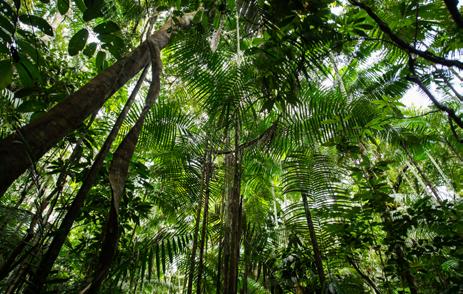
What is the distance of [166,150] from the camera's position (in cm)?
338

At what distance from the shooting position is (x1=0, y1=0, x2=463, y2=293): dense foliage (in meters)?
1.12

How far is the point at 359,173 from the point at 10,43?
2.27 meters

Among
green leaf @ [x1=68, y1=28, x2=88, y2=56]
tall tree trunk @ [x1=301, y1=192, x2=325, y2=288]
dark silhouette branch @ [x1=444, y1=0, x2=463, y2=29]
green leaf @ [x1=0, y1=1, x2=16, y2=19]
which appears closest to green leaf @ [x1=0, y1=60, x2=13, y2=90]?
green leaf @ [x1=0, y1=1, x2=16, y2=19]

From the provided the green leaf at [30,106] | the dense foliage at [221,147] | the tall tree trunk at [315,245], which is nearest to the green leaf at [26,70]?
the dense foliage at [221,147]

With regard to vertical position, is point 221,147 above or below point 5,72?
above

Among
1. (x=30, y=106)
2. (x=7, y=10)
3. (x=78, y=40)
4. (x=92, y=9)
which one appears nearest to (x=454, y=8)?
(x=92, y=9)

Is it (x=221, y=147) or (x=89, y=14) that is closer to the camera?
(x=89, y=14)

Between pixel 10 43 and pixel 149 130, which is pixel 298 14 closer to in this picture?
pixel 10 43

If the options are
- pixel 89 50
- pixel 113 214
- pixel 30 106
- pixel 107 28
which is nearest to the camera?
pixel 113 214

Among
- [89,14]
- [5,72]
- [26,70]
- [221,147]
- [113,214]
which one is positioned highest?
[221,147]

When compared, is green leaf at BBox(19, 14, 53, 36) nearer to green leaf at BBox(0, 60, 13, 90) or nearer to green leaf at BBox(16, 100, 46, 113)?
green leaf at BBox(0, 60, 13, 90)

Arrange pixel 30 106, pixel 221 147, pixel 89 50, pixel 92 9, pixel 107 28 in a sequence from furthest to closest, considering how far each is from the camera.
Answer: pixel 221 147 → pixel 30 106 → pixel 89 50 → pixel 107 28 → pixel 92 9

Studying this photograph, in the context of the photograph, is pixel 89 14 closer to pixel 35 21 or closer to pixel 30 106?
pixel 35 21

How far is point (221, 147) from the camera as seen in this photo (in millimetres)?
2922
